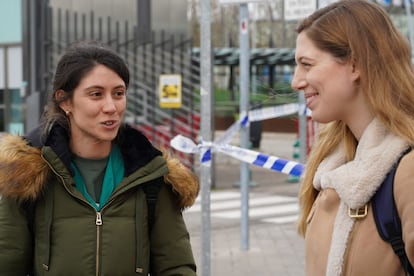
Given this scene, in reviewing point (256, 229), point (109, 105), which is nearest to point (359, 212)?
point (109, 105)

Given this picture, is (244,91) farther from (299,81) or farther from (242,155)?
(299,81)

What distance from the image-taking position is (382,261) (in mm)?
2090

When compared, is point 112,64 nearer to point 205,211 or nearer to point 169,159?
point 169,159

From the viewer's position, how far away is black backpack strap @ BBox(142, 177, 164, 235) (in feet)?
9.29

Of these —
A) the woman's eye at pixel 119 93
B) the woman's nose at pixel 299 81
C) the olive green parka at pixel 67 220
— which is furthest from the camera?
the woman's eye at pixel 119 93

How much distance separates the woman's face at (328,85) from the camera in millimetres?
2256

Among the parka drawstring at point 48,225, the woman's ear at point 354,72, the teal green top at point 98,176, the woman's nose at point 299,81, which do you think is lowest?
the parka drawstring at point 48,225

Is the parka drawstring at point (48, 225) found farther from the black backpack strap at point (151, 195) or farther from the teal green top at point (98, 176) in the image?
the black backpack strap at point (151, 195)

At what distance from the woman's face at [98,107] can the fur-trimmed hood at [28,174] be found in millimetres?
164

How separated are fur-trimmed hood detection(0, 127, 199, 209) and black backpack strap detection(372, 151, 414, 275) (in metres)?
0.92

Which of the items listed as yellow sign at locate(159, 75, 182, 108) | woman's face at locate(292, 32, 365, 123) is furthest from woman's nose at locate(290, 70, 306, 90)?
yellow sign at locate(159, 75, 182, 108)

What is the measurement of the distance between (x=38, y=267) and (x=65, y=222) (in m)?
0.18

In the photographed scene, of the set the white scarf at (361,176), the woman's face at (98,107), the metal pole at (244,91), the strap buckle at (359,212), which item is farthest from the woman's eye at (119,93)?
the metal pole at (244,91)

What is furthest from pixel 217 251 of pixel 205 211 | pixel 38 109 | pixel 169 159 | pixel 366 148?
pixel 38 109
